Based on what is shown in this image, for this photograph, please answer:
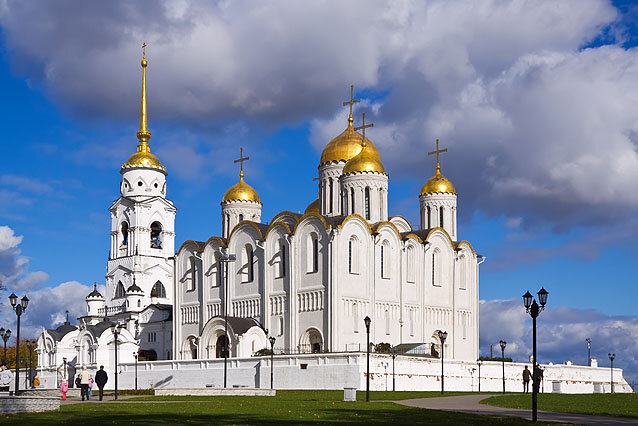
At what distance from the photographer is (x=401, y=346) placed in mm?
59719

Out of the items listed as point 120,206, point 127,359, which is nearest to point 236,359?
point 127,359

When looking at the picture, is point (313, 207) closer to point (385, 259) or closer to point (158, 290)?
point (385, 259)

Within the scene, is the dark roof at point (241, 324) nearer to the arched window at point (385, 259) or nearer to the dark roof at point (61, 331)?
the arched window at point (385, 259)

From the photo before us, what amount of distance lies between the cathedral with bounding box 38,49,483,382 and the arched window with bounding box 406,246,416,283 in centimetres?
10

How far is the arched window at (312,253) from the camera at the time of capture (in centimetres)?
5978

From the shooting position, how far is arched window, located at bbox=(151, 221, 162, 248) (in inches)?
3243

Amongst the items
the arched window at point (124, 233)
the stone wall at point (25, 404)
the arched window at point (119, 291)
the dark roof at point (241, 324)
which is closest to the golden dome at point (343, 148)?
the dark roof at point (241, 324)

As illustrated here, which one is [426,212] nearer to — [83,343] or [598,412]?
[83,343]

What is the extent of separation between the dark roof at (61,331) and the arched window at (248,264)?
20.6m

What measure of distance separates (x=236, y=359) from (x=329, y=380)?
7286mm

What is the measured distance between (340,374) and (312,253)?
12.5 metres

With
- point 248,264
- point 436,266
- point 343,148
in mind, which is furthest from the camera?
point 343,148

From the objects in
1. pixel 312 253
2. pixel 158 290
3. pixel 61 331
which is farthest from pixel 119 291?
pixel 312 253

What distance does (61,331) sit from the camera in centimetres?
7819
